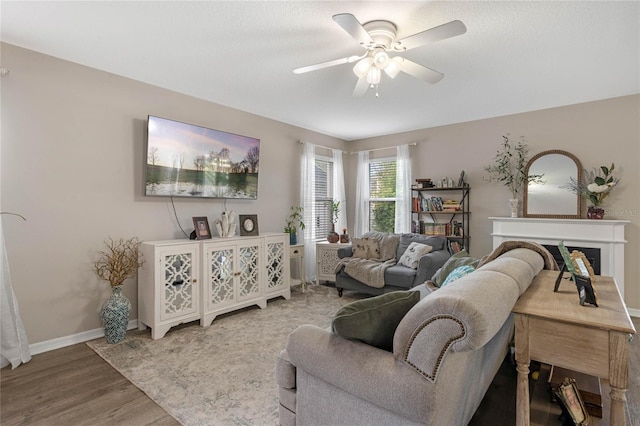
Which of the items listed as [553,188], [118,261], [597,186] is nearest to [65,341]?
[118,261]

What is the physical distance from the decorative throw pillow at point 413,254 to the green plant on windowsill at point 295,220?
162 cm

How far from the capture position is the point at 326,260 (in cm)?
497

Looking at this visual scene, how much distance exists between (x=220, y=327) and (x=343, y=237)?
8.22 feet

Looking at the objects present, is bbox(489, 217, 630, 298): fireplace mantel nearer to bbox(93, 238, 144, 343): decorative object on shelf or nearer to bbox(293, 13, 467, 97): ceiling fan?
bbox(293, 13, 467, 97): ceiling fan

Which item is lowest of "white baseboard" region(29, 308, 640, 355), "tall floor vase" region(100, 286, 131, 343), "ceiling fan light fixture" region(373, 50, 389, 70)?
"white baseboard" region(29, 308, 640, 355)

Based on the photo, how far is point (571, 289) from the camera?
169 cm

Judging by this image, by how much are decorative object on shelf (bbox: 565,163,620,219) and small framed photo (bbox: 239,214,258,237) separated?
13.3 feet

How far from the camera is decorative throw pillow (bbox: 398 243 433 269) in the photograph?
160 inches

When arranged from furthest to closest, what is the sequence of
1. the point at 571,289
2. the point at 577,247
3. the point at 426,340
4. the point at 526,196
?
Result: the point at 526,196
the point at 577,247
the point at 571,289
the point at 426,340

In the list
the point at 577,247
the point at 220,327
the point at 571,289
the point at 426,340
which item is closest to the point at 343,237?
the point at 220,327

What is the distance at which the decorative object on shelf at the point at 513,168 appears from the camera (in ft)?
14.1

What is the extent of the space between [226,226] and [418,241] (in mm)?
2532

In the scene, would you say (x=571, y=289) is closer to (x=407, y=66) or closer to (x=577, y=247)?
(x=407, y=66)

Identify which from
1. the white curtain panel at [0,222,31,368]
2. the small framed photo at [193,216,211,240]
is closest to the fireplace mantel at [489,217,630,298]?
the small framed photo at [193,216,211,240]
